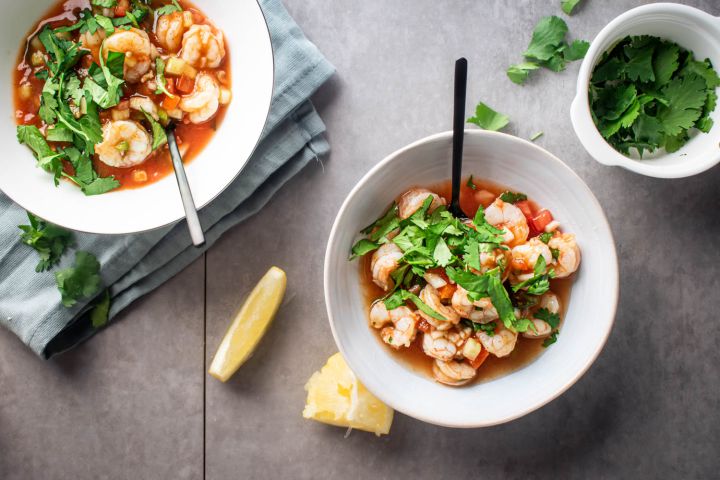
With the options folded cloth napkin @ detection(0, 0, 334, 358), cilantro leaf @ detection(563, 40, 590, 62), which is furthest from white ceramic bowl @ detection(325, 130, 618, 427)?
cilantro leaf @ detection(563, 40, 590, 62)

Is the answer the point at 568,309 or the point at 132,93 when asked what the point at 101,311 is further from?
the point at 568,309

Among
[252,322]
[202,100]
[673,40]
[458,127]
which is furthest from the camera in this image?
[252,322]

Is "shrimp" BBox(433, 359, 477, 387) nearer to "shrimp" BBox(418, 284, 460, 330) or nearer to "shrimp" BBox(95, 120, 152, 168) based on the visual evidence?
"shrimp" BBox(418, 284, 460, 330)

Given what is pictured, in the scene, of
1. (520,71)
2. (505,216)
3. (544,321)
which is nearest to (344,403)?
(544,321)

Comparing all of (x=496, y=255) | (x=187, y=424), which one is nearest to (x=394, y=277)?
(x=496, y=255)

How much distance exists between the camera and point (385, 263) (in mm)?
1856

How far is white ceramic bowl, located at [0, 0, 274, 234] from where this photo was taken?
6.08ft

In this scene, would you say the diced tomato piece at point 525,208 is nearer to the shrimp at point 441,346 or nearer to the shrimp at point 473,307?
the shrimp at point 473,307

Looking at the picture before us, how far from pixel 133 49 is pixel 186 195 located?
17.4 inches

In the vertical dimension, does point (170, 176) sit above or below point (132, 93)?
below

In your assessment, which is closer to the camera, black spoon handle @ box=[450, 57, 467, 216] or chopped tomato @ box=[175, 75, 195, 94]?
black spoon handle @ box=[450, 57, 467, 216]

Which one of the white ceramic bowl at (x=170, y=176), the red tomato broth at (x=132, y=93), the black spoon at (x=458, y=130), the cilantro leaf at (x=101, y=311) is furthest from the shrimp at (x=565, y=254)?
the cilantro leaf at (x=101, y=311)

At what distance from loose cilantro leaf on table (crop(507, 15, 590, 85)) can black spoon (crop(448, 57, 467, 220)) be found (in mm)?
383

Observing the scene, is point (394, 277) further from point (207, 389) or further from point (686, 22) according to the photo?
point (686, 22)
